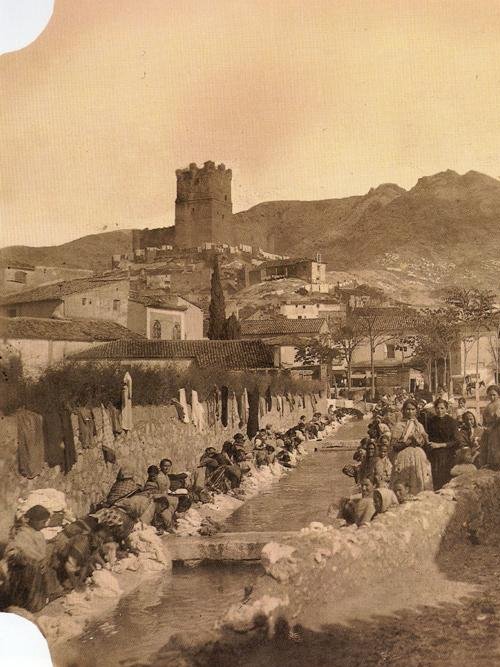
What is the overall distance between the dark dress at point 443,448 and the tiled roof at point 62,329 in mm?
1656

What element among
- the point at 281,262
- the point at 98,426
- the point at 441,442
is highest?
the point at 281,262

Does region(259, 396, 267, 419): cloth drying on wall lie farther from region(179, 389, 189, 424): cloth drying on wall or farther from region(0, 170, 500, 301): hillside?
region(0, 170, 500, 301): hillside

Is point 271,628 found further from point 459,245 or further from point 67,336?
point 459,245

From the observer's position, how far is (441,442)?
12.4ft

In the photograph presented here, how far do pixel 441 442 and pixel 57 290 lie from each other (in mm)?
2226

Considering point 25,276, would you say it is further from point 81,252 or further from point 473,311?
point 473,311

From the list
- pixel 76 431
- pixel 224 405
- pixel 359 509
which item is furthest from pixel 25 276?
pixel 359 509

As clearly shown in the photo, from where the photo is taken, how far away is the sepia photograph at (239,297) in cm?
361

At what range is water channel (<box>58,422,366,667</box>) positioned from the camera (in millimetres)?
3254

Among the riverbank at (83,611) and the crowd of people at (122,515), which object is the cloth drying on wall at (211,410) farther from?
the riverbank at (83,611)

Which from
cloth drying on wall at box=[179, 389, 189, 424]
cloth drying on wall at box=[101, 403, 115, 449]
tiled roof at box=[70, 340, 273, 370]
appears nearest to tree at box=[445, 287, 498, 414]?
tiled roof at box=[70, 340, 273, 370]

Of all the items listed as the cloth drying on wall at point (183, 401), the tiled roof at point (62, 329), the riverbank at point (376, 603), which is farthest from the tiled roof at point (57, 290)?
the riverbank at point (376, 603)

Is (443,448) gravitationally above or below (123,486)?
above

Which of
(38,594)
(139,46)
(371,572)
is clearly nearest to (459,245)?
(371,572)
